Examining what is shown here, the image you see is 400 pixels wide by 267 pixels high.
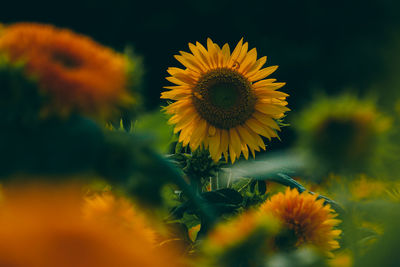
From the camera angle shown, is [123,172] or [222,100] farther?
[222,100]

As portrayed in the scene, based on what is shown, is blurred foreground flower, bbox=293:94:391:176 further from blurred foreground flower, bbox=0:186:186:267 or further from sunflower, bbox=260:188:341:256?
blurred foreground flower, bbox=0:186:186:267

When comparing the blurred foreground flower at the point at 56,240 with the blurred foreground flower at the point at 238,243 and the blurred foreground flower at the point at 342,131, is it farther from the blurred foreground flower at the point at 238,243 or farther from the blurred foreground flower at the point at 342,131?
the blurred foreground flower at the point at 342,131

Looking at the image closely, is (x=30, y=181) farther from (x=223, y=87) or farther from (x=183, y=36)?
(x=183, y=36)

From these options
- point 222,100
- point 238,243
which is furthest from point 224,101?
point 238,243

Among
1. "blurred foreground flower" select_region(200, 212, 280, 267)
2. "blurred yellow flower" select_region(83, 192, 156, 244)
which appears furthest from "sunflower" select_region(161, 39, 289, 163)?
"blurred foreground flower" select_region(200, 212, 280, 267)

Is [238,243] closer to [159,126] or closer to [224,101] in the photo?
[159,126]

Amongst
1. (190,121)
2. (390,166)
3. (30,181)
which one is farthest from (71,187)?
(190,121)

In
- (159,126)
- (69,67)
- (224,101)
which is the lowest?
(69,67)
